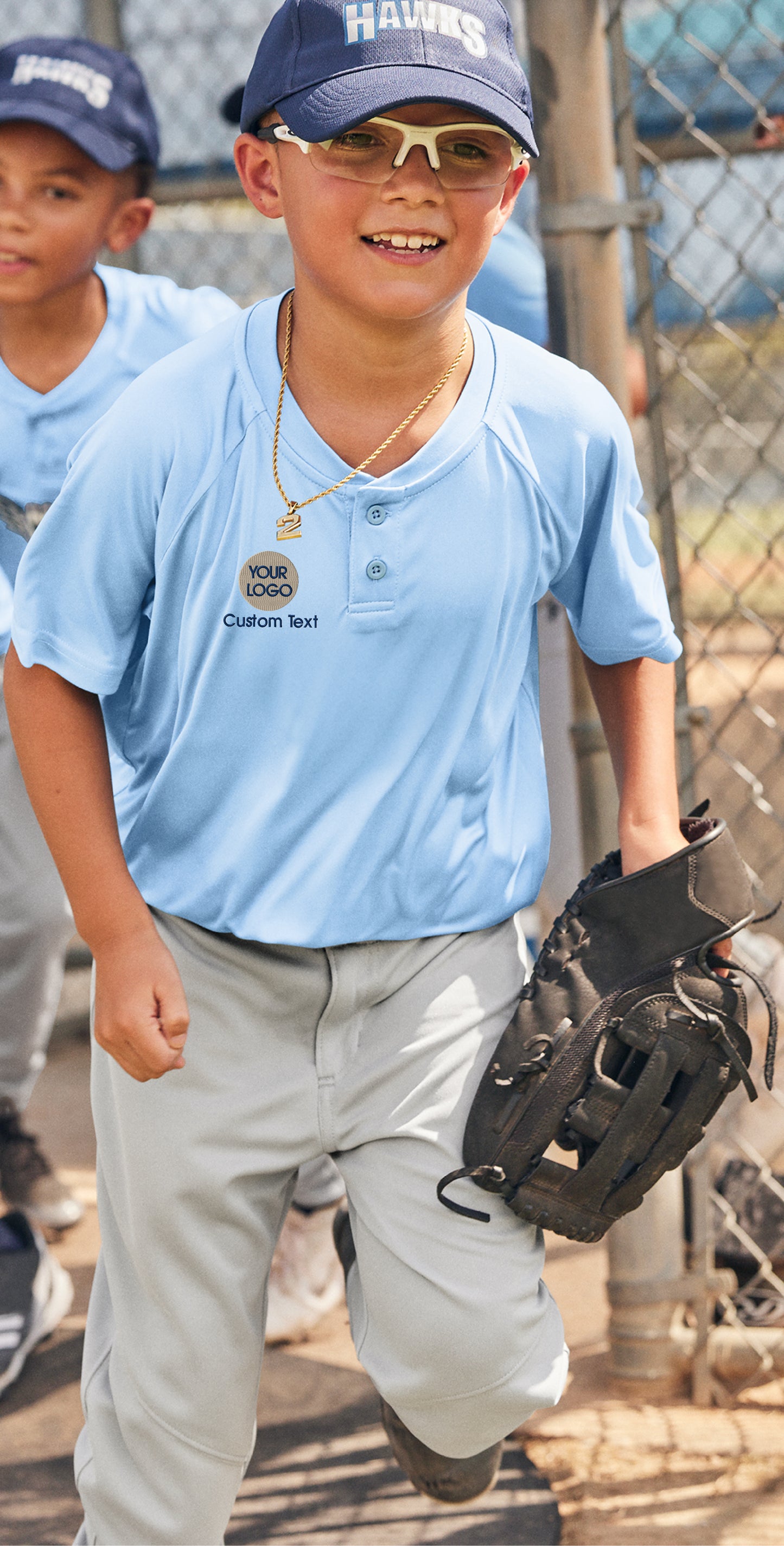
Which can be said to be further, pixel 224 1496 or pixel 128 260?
pixel 128 260

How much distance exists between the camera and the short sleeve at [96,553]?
172 cm

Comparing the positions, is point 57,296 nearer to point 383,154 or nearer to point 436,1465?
point 383,154

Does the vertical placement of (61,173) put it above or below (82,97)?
below

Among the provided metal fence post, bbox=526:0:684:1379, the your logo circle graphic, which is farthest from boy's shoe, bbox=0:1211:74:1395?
the your logo circle graphic

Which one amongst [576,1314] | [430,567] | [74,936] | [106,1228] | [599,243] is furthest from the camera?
[74,936]

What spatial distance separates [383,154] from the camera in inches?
64.7

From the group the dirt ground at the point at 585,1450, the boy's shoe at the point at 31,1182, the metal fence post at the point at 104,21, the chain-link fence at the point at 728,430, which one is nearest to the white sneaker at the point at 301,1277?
the dirt ground at the point at 585,1450

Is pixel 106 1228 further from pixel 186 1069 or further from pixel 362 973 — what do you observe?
pixel 362 973

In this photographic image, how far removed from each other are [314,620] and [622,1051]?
2.05 feet

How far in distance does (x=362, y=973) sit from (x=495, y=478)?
579mm

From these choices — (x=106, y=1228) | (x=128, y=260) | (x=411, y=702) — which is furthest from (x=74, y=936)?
(x=411, y=702)

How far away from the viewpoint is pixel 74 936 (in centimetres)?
401

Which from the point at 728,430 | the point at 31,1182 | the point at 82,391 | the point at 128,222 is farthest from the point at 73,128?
the point at 31,1182

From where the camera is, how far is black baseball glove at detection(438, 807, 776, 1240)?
1.81m
